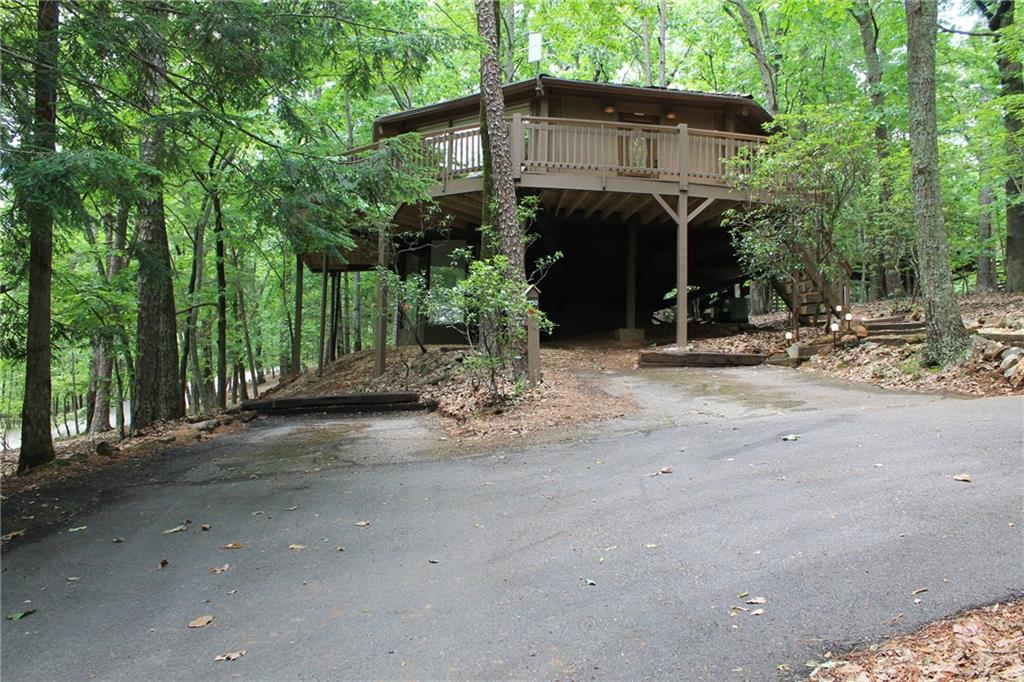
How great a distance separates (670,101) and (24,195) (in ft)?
48.1

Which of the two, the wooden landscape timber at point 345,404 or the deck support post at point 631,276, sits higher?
the deck support post at point 631,276

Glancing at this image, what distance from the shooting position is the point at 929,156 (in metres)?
8.67

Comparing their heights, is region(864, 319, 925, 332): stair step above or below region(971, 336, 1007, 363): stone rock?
above

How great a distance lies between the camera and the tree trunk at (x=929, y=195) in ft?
28.0

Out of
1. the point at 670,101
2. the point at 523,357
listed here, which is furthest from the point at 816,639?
the point at 670,101

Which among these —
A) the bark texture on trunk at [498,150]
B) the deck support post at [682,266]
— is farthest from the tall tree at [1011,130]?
the bark texture on trunk at [498,150]

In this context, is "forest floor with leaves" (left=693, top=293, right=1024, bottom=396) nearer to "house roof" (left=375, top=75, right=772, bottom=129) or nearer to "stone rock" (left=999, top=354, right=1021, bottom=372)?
"stone rock" (left=999, top=354, right=1021, bottom=372)

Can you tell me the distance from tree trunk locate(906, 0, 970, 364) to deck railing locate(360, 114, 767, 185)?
3550 mm

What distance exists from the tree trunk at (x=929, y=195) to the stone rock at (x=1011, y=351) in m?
0.53

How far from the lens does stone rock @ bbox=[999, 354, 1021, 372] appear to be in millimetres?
7629

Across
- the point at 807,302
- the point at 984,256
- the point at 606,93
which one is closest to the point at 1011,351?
the point at 807,302

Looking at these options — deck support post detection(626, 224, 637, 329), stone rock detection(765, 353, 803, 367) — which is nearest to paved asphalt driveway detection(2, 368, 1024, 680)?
stone rock detection(765, 353, 803, 367)

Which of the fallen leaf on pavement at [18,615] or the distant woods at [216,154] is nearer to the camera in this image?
the fallen leaf on pavement at [18,615]

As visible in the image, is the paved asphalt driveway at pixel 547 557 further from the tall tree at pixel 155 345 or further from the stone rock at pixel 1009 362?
the tall tree at pixel 155 345
